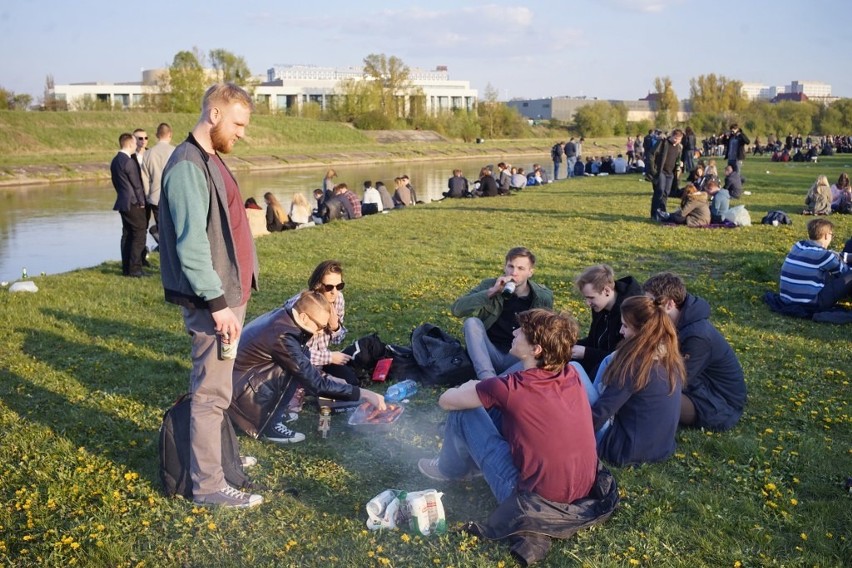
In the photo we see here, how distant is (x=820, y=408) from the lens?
18.1 ft

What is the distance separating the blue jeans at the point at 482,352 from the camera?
5.83 m

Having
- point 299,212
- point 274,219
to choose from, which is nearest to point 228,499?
point 274,219

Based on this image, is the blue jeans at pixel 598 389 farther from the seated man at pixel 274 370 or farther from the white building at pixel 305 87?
the white building at pixel 305 87

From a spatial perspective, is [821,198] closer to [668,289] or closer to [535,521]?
[668,289]

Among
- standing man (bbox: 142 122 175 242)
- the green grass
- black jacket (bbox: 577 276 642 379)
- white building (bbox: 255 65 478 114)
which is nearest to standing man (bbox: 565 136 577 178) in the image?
the green grass

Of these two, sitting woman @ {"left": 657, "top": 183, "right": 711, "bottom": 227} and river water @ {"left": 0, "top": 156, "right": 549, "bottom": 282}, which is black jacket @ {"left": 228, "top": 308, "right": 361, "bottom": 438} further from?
sitting woman @ {"left": 657, "top": 183, "right": 711, "bottom": 227}

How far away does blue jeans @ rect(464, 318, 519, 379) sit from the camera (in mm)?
5832

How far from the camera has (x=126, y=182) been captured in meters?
10.1

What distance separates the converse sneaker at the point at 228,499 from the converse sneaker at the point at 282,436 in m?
0.87

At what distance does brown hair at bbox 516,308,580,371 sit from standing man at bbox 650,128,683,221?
12514mm

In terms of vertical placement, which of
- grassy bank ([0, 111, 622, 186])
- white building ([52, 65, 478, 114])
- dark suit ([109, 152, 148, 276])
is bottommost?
dark suit ([109, 152, 148, 276])

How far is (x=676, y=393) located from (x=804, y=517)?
93 cm

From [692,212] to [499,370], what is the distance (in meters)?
10.2

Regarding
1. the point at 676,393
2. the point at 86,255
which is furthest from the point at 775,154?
the point at 676,393
